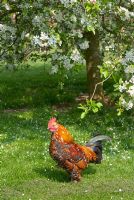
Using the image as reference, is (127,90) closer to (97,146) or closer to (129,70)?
(129,70)

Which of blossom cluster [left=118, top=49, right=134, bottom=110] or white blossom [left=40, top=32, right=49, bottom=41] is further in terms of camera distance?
white blossom [left=40, top=32, right=49, bottom=41]

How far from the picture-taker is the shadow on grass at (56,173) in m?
10.5

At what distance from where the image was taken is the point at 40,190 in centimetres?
980

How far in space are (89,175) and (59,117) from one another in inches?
250

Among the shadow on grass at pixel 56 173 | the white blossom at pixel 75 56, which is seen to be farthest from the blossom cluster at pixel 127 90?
the white blossom at pixel 75 56

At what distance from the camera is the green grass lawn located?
384 inches

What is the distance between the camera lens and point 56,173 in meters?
10.8

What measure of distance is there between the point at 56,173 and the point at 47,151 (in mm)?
1528

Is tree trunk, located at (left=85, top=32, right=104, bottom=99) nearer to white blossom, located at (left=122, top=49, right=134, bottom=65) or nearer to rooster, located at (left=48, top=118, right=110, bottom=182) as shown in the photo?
white blossom, located at (left=122, top=49, right=134, bottom=65)

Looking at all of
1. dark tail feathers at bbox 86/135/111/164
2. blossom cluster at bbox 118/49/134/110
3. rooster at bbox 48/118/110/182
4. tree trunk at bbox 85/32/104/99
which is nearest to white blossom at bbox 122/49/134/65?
blossom cluster at bbox 118/49/134/110

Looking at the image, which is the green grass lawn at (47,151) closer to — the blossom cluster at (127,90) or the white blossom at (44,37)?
the blossom cluster at (127,90)

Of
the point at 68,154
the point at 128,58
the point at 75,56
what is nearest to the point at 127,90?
the point at 128,58

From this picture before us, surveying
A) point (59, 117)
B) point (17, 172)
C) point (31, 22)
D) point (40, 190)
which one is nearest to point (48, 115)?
point (59, 117)

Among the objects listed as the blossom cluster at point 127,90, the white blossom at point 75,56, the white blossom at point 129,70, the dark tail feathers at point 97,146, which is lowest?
the dark tail feathers at point 97,146
